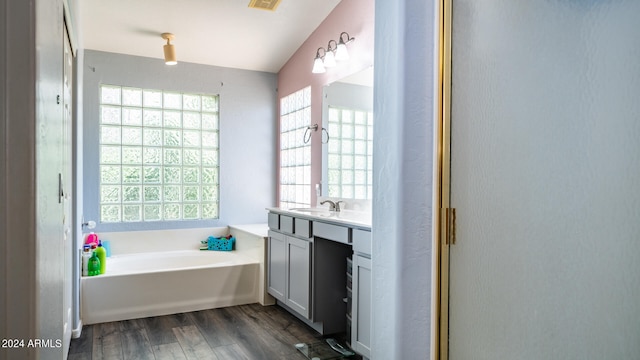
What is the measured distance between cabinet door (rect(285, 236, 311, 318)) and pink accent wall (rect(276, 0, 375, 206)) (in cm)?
88

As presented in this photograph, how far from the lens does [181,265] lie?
13.7 feet

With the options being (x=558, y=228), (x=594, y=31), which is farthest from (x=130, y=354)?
(x=594, y=31)

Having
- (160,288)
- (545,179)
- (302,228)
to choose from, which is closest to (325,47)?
(302,228)

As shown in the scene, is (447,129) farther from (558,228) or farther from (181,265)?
(181,265)

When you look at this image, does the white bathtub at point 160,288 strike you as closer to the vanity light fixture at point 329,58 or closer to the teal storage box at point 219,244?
the teal storage box at point 219,244

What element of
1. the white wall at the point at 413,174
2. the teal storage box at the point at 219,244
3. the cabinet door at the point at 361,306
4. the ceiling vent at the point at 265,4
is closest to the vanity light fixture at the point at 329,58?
the ceiling vent at the point at 265,4

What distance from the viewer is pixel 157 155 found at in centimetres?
430

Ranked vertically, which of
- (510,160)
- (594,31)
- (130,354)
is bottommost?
(130,354)

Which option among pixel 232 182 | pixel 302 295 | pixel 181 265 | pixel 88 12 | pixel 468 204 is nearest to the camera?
pixel 468 204

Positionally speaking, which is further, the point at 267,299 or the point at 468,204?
the point at 267,299

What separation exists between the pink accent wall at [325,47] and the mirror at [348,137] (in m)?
0.09

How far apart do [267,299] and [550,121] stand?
123 inches

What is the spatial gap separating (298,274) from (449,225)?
203cm
